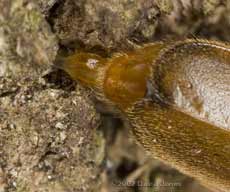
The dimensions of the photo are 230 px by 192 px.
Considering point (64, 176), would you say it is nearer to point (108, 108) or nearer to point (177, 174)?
point (108, 108)

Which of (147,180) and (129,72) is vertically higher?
(129,72)

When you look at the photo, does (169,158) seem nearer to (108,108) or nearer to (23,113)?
(108,108)

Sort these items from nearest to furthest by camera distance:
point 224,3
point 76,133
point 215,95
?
point 215,95 < point 76,133 < point 224,3

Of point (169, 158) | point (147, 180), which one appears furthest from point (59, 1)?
point (147, 180)

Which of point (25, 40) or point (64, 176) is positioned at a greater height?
point (25, 40)

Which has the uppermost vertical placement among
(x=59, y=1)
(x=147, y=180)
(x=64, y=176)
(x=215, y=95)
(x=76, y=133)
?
(x=59, y=1)

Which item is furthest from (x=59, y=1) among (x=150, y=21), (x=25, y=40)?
(x=150, y=21)

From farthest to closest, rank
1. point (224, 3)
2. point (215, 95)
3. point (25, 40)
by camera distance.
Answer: point (224, 3) → point (25, 40) → point (215, 95)

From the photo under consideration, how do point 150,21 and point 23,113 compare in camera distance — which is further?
point 150,21

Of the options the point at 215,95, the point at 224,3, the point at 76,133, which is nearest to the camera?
the point at 215,95
